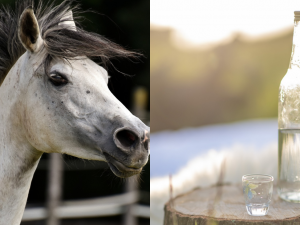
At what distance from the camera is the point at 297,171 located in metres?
1.18

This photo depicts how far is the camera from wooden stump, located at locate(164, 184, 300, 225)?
96 cm

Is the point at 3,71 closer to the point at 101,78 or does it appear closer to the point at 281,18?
the point at 101,78

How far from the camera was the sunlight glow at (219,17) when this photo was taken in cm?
124

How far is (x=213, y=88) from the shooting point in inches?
52.4

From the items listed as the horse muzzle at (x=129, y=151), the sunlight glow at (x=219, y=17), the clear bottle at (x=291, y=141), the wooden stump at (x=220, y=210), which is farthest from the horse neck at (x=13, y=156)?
the clear bottle at (x=291, y=141)

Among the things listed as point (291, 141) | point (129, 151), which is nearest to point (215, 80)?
point (291, 141)

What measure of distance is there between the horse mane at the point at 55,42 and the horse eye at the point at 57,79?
2 centimetres

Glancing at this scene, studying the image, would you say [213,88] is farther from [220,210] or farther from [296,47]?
[220,210]

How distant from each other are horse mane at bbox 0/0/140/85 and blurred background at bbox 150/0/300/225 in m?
0.29

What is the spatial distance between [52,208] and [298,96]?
6.54 feet

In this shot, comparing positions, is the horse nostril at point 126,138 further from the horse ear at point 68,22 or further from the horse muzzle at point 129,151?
the horse ear at point 68,22

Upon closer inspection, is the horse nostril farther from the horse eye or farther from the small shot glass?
the small shot glass

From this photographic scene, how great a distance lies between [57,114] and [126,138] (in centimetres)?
20

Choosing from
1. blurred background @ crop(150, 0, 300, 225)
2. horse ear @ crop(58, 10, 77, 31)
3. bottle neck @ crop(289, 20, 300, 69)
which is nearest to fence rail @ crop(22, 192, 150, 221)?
blurred background @ crop(150, 0, 300, 225)
